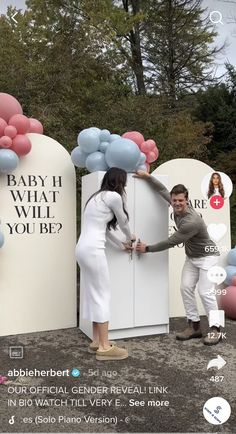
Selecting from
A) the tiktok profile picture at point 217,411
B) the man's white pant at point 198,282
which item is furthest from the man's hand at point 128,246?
the tiktok profile picture at point 217,411

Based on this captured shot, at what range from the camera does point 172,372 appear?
98.7 inches

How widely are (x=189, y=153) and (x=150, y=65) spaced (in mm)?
4205

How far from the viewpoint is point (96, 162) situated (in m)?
3.25

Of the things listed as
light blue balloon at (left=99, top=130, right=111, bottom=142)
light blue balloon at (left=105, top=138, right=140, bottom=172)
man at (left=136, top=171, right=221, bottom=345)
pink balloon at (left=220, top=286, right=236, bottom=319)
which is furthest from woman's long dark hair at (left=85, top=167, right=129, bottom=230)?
pink balloon at (left=220, top=286, right=236, bottom=319)

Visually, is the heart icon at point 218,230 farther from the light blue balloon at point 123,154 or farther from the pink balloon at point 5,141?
the pink balloon at point 5,141

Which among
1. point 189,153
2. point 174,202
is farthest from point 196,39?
point 189,153

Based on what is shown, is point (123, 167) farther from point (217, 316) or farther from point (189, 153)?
point (189, 153)

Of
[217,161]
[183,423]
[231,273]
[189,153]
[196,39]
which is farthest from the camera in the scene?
[189,153]

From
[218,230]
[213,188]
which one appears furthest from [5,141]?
[218,230]

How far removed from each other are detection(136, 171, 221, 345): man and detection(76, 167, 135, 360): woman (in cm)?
39

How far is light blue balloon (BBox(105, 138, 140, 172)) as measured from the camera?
10.1 ft

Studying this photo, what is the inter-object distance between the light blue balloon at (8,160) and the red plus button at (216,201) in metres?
1.53

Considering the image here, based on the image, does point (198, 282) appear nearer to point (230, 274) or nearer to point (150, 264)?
point (150, 264)

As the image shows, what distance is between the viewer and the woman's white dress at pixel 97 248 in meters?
2.84
